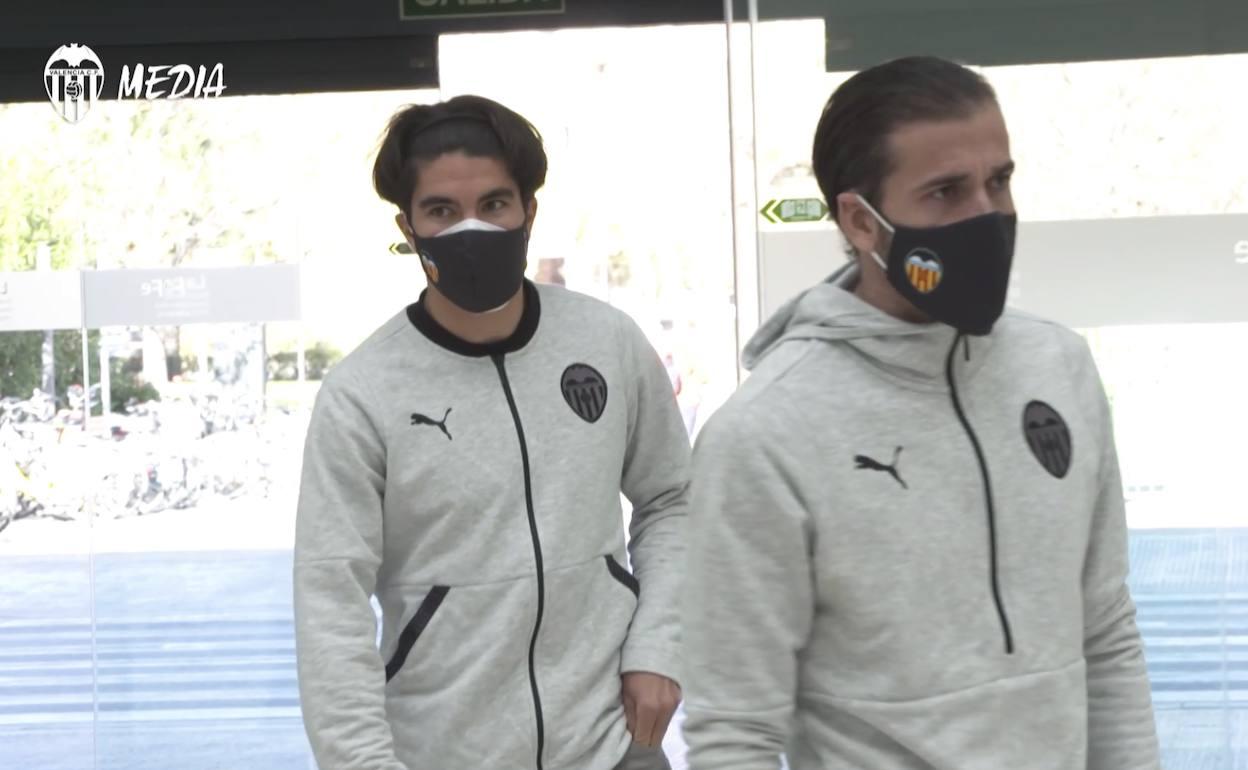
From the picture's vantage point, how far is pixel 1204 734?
4.39 m

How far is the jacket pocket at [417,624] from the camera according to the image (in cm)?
230

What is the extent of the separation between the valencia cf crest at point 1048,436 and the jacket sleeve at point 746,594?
25cm

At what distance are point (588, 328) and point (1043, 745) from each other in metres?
1.13

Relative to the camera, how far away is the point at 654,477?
2.55 metres

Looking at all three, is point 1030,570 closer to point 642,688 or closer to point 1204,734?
point 642,688

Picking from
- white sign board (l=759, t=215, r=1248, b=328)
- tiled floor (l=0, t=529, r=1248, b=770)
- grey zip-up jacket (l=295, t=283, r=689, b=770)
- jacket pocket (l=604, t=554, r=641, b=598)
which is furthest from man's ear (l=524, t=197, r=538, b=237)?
tiled floor (l=0, t=529, r=1248, b=770)

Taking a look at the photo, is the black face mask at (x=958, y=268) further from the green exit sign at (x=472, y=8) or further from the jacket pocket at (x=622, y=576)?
the green exit sign at (x=472, y=8)

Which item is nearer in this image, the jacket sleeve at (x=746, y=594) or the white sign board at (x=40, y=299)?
the jacket sleeve at (x=746, y=594)

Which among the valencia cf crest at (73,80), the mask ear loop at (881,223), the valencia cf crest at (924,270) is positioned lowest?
the valencia cf crest at (924,270)

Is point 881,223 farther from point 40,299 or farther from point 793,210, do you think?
point 40,299

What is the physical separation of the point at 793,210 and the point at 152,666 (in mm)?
2218

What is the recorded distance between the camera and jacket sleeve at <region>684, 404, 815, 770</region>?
5.06ft

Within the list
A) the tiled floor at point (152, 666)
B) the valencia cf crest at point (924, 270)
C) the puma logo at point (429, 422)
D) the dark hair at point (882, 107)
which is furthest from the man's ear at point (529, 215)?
the tiled floor at point (152, 666)

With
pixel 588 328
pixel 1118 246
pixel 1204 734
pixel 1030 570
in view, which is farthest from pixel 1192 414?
pixel 1030 570
